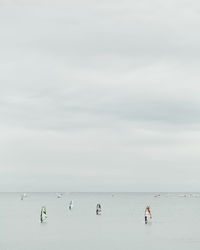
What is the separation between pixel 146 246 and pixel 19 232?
51.9 feet

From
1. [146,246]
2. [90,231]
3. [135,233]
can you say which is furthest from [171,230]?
[146,246]

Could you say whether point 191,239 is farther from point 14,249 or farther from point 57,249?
point 14,249

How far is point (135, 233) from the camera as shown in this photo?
153 ft

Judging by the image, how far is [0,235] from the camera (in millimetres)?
44156

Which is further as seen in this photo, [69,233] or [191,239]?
[69,233]

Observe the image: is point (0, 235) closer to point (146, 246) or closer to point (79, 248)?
Answer: point (79, 248)

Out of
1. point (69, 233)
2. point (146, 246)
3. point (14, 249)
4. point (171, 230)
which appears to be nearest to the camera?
point (14, 249)

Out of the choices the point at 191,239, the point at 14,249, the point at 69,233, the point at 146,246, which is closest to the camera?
the point at 14,249

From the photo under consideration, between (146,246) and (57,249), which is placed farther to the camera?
(146,246)

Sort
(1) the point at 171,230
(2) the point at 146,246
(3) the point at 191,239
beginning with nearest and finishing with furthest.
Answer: (2) the point at 146,246 → (3) the point at 191,239 → (1) the point at 171,230

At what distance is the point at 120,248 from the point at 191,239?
31.3 feet

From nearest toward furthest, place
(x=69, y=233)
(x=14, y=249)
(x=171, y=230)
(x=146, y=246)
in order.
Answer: (x=14, y=249)
(x=146, y=246)
(x=69, y=233)
(x=171, y=230)

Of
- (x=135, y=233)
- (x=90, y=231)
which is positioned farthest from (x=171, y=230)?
(x=90, y=231)

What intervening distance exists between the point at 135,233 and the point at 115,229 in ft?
15.5
